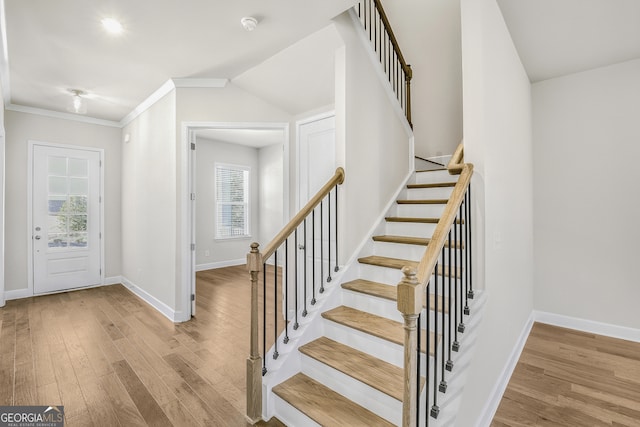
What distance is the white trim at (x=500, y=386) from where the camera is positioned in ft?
6.39

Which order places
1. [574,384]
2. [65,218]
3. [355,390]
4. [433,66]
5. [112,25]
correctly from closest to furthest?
1. [355,390]
2. [574,384]
3. [112,25]
4. [433,66]
5. [65,218]

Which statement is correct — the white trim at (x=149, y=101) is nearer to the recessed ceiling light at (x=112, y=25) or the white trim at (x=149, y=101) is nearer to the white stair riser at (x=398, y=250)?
the recessed ceiling light at (x=112, y=25)

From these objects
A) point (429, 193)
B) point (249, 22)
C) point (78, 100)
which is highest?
point (249, 22)

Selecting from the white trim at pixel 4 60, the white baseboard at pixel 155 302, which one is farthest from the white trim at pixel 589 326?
the white trim at pixel 4 60

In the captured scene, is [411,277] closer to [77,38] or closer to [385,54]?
[385,54]

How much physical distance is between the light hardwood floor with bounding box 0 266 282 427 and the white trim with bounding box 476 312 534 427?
1354 mm

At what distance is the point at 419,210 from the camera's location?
3.07 m

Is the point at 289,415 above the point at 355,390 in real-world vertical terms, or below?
below

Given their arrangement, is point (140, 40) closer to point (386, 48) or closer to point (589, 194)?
point (386, 48)

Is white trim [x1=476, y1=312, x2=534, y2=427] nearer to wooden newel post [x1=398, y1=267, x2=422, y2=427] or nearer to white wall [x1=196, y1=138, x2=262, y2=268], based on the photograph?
wooden newel post [x1=398, y1=267, x2=422, y2=427]

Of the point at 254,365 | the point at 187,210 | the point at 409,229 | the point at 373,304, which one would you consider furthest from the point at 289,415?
the point at 187,210

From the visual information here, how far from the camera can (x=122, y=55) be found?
3.00 metres

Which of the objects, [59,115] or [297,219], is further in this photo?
[59,115]

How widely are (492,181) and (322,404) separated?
6.10 ft
